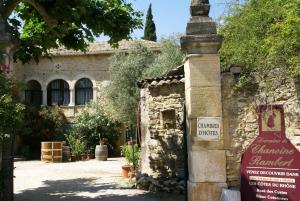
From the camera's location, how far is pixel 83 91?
25.5 meters

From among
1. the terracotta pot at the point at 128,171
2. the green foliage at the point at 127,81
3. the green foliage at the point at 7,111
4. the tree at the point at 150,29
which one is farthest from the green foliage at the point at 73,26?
the tree at the point at 150,29

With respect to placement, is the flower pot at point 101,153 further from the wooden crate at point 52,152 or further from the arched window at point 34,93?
the arched window at point 34,93

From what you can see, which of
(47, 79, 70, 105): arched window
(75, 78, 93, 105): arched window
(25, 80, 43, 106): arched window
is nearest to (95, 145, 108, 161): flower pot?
(75, 78, 93, 105): arched window

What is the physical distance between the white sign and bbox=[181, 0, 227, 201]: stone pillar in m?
0.04

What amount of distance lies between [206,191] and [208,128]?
945 mm

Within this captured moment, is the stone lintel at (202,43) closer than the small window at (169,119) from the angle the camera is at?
Yes

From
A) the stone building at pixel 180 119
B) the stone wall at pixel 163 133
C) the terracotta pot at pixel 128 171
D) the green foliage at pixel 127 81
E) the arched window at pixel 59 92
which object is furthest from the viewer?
the arched window at pixel 59 92

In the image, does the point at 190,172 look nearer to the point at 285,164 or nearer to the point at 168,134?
the point at 285,164

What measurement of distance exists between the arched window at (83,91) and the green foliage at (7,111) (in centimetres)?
1904

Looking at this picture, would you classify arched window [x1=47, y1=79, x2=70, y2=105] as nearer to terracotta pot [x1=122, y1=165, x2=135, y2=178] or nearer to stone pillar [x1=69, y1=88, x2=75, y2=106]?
stone pillar [x1=69, y1=88, x2=75, y2=106]

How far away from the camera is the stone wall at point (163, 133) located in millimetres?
10961

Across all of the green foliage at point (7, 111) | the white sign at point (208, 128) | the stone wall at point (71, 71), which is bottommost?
the white sign at point (208, 128)

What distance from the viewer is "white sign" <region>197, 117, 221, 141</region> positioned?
19.8 ft

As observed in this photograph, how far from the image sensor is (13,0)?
8.66m
